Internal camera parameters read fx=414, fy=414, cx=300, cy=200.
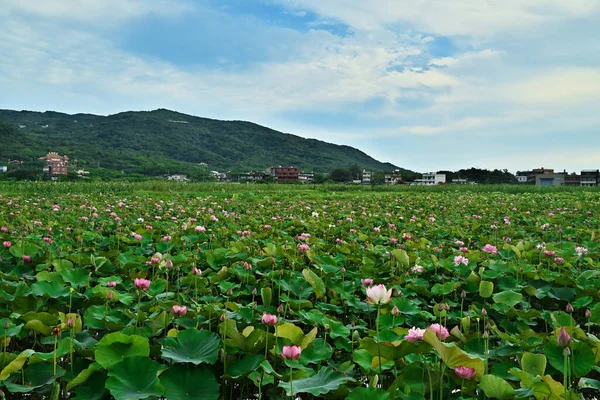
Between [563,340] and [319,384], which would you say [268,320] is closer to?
[319,384]

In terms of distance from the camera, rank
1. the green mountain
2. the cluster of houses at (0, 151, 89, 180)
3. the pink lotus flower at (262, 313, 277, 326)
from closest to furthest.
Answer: the pink lotus flower at (262, 313, 277, 326) → the cluster of houses at (0, 151, 89, 180) → the green mountain

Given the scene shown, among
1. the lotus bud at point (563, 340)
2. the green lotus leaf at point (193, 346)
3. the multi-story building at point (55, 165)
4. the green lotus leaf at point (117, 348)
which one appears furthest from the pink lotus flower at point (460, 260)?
the multi-story building at point (55, 165)

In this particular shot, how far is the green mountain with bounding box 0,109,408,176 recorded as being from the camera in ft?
308

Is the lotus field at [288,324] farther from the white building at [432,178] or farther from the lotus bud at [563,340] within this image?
the white building at [432,178]

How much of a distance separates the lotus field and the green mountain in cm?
8762

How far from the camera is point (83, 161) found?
8788 centimetres

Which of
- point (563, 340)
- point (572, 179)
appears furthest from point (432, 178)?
point (563, 340)

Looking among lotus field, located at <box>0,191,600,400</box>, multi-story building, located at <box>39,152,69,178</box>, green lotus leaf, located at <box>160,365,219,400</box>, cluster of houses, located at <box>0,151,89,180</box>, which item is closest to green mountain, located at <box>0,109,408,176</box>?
cluster of houses, located at <box>0,151,89,180</box>

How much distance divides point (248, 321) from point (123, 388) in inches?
24.3

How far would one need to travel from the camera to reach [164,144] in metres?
126

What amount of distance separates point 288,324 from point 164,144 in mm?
132004

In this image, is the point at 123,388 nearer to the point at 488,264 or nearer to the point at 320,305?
the point at 320,305

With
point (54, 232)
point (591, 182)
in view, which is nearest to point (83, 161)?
point (54, 232)

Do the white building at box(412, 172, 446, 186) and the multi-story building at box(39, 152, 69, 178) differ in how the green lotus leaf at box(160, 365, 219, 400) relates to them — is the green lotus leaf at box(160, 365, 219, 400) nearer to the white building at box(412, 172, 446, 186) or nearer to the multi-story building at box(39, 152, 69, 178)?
the multi-story building at box(39, 152, 69, 178)
